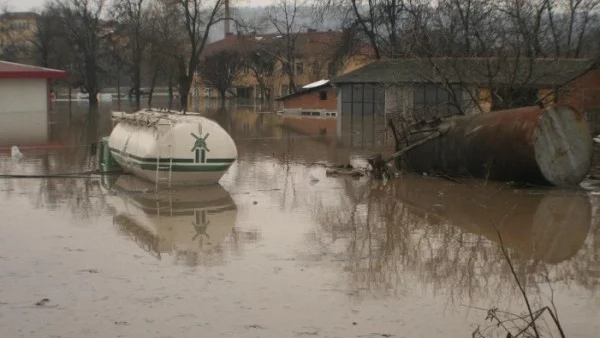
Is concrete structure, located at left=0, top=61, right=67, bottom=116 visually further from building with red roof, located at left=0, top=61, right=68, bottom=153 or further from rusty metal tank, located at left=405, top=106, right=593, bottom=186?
rusty metal tank, located at left=405, top=106, right=593, bottom=186

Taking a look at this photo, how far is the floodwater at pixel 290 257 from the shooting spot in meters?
6.90

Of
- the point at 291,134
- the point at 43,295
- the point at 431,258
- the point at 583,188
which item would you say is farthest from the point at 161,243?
the point at 291,134

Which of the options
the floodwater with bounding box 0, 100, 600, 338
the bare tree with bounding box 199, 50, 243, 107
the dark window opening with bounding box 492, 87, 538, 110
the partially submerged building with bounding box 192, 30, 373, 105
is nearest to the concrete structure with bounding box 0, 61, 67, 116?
the partially submerged building with bounding box 192, 30, 373, 105

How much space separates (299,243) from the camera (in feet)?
33.6

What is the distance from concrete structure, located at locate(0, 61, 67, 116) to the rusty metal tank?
35.9 m

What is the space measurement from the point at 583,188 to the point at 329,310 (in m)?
9.08

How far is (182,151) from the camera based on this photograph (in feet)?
48.2

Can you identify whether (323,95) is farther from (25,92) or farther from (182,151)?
(182,151)

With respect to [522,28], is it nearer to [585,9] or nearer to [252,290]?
[252,290]

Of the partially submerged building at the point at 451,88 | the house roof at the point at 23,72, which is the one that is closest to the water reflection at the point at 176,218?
the partially submerged building at the point at 451,88

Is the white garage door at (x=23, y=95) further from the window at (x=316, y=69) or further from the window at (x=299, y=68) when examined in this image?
the window at (x=299, y=68)

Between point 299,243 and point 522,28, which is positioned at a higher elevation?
point 522,28

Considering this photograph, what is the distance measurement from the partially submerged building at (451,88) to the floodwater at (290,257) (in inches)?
149

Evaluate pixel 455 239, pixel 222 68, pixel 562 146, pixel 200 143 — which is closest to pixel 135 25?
pixel 222 68
